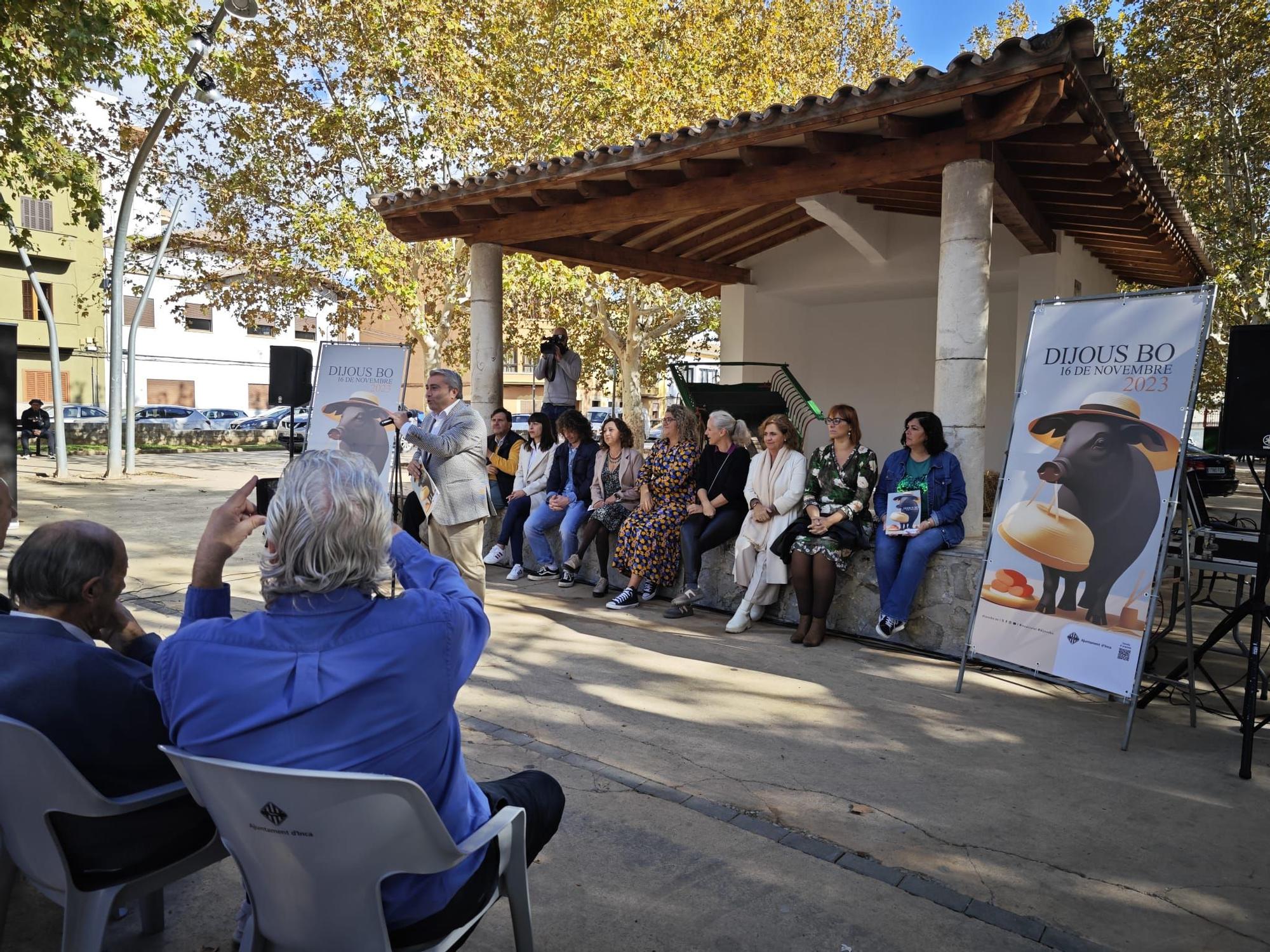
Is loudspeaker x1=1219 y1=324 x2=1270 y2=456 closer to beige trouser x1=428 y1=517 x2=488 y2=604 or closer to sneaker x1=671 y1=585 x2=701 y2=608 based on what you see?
sneaker x1=671 y1=585 x2=701 y2=608

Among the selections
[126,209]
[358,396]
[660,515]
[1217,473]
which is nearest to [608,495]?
[660,515]

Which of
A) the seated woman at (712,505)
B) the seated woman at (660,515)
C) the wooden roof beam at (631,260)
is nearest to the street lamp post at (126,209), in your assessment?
the wooden roof beam at (631,260)

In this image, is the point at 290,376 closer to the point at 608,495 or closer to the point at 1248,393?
the point at 608,495

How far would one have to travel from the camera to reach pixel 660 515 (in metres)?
6.67

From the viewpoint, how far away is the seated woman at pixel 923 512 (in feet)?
17.7

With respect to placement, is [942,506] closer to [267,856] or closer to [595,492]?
[595,492]

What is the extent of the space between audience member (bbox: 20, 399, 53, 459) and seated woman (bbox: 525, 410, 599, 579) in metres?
18.4

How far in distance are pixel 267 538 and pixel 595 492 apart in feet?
18.5

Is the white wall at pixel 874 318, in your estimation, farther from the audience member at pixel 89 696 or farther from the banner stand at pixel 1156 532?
the audience member at pixel 89 696

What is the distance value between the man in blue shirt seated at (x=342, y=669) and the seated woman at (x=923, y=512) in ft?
12.9

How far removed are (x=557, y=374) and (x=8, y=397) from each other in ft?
16.4

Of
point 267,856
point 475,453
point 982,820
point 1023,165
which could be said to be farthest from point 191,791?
point 1023,165

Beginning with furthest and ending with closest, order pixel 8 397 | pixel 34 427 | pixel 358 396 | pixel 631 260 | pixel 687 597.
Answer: pixel 34 427
pixel 631 260
pixel 8 397
pixel 358 396
pixel 687 597

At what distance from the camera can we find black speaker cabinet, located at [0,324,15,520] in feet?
26.2
